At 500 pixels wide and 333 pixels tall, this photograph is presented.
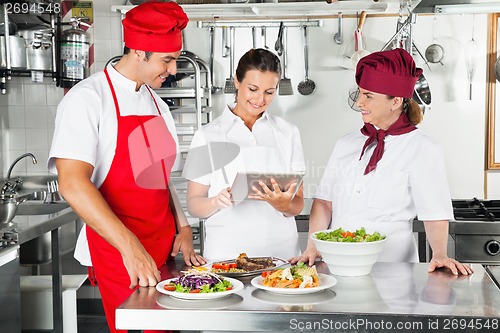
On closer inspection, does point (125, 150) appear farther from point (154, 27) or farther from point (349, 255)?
point (349, 255)

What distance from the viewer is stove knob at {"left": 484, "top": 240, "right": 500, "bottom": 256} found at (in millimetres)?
3814

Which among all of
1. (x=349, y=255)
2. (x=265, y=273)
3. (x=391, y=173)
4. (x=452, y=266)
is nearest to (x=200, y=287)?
(x=265, y=273)

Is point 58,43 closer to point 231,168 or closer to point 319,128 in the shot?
point 319,128

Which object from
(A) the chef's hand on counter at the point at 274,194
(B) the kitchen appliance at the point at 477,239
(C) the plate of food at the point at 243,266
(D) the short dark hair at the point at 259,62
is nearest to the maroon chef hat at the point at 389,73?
(D) the short dark hair at the point at 259,62

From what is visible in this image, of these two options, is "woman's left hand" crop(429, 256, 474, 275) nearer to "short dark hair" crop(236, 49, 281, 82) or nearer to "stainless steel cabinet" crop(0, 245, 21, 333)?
"short dark hair" crop(236, 49, 281, 82)

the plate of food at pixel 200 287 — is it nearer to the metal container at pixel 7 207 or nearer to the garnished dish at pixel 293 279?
the garnished dish at pixel 293 279

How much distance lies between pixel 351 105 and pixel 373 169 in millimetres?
2045

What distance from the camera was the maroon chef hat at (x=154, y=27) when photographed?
2.37 meters

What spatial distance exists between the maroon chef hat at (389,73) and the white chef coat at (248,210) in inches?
19.0

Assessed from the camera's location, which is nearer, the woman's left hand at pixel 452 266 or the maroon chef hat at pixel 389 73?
the woman's left hand at pixel 452 266

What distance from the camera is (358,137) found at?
294 centimetres

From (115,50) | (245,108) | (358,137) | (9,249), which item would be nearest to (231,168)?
(245,108)

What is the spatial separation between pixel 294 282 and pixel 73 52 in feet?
10.6

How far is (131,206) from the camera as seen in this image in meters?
2.47
